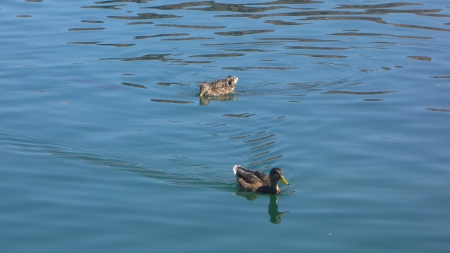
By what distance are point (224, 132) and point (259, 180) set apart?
2.73m

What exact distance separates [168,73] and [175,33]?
4085 mm

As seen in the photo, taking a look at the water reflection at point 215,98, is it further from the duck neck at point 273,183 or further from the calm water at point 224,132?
the duck neck at point 273,183

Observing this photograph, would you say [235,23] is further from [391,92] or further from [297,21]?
[391,92]

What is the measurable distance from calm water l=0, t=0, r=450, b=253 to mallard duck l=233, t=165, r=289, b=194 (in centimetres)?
18

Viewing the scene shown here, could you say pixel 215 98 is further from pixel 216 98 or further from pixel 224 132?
pixel 224 132

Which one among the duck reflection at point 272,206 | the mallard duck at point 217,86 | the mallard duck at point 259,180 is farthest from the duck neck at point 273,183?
the mallard duck at point 217,86

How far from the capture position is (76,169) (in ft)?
41.3

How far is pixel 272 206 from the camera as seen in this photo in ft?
37.6

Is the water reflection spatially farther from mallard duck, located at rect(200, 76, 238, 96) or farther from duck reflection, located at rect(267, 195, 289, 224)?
duck reflection, located at rect(267, 195, 289, 224)

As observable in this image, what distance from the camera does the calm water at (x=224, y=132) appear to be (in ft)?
34.4

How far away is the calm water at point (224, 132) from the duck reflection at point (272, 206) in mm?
67

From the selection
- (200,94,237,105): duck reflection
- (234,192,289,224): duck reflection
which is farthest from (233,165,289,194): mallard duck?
(200,94,237,105): duck reflection

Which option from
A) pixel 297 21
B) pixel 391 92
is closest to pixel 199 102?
pixel 391 92

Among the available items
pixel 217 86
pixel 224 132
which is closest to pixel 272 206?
pixel 224 132
